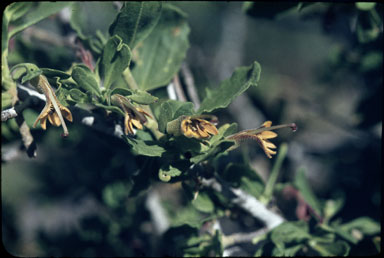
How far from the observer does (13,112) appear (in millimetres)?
1148

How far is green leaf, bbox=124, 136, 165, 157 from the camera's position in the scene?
1.04 m

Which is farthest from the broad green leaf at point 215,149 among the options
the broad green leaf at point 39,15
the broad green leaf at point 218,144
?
the broad green leaf at point 39,15

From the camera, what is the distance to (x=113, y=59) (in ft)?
3.93

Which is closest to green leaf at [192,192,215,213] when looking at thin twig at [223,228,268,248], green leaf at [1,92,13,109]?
thin twig at [223,228,268,248]

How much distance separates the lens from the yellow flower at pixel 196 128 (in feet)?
3.38

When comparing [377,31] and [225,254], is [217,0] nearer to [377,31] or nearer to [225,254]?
[377,31]

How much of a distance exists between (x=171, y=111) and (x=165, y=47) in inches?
22.4

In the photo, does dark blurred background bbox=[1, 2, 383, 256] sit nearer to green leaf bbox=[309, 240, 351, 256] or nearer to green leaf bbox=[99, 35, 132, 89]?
green leaf bbox=[99, 35, 132, 89]

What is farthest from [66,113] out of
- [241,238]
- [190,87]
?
[241,238]

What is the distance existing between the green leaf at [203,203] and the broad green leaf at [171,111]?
445 mm

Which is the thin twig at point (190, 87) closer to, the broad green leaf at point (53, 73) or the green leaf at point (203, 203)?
the green leaf at point (203, 203)

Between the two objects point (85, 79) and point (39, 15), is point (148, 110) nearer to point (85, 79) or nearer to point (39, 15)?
point (85, 79)

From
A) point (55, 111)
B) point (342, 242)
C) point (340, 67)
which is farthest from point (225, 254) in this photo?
point (340, 67)

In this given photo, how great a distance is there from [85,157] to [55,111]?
135 centimetres
